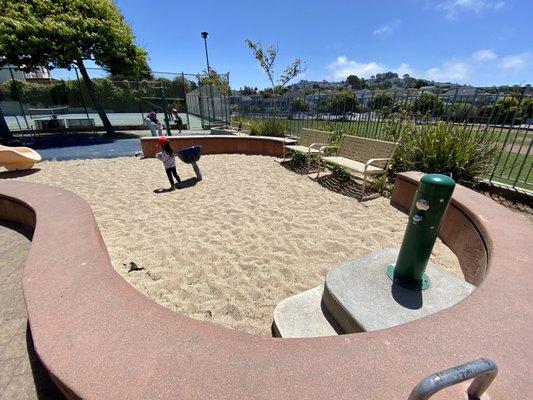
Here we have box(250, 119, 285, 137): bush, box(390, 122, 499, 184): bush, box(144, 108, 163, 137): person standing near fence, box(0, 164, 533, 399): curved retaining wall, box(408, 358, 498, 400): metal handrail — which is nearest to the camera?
box(408, 358, 498, 400): metal handrail

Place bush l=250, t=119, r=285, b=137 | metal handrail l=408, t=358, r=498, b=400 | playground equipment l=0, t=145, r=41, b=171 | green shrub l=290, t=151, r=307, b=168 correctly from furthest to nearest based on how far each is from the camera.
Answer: bush l=250, t=119, r=285, b=137
green shrub l=290, t=151, r=307, b=168
playground equipment l=0, t=145, r=41, b=171
metal handrail l=408, t=358, r=498, b=400

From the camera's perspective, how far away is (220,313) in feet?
7.87

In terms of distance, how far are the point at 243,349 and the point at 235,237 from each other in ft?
7.61

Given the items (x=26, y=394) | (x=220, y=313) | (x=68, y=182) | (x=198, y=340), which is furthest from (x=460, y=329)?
(x=68, y=182)

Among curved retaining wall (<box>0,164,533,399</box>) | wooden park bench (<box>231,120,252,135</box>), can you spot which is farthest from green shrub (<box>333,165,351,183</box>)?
wooden park bench (<box>231,120,252,135</box>)

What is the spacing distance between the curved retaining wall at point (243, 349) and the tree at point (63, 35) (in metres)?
14.6

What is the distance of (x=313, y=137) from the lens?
25.1 ft

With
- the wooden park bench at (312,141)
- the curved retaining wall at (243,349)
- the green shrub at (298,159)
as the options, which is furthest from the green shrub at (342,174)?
the curved retaining wall at (243,349)

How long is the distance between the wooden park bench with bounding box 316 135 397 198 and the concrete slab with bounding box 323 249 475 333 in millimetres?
2781

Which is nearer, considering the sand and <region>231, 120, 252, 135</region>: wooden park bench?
the sand

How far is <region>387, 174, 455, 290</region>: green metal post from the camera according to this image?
186 cm

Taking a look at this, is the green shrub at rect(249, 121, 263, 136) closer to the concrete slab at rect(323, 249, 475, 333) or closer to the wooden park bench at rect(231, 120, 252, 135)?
the wooden park bench at rect(231, 120, 252, 135)

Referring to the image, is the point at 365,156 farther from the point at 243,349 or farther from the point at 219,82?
the point at 219,82

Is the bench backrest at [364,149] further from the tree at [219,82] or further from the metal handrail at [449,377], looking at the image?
the tree at [219,82]
